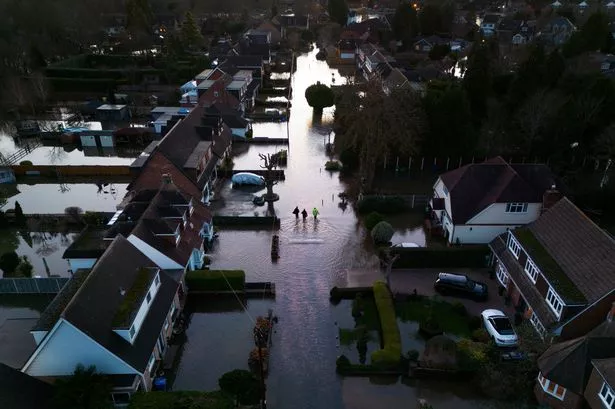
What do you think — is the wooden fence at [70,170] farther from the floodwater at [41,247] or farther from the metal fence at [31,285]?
the metal fence at [31,285]

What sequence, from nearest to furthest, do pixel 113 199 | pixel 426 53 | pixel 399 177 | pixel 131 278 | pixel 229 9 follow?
pixel 131 278 < pixel 113 199 < pixel 399 177 < pixel 426 53 < pixel 229 9

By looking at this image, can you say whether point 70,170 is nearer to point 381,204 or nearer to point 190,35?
point 381,204

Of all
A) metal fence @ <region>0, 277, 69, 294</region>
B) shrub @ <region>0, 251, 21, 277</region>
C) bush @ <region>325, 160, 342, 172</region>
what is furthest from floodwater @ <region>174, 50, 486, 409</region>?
shrub @ <region>0, 251, 21, 277</region>

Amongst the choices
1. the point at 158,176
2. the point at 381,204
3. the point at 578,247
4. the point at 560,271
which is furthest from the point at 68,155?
the point at 578,247

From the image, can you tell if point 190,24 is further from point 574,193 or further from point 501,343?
point 501,343

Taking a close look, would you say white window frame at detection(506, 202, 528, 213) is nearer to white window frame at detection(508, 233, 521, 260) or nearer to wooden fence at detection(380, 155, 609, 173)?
white window frame at detection(508, 233, 521, 260)

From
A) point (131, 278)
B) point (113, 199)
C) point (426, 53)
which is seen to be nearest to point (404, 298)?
point (131, 278)

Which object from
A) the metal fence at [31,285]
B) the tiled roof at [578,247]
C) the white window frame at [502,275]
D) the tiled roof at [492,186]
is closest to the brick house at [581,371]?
the tiled roof at [578,247]
